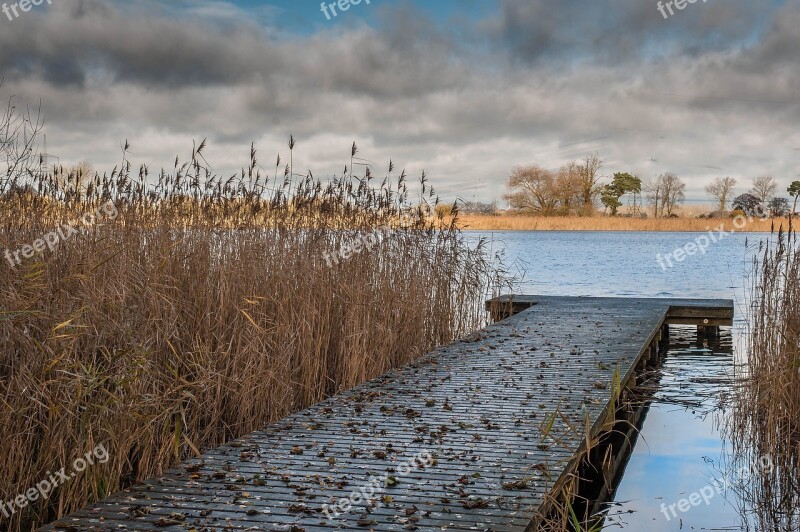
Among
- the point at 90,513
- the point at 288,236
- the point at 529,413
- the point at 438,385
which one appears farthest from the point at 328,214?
the point at 90,513

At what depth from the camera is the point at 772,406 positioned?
5078mm

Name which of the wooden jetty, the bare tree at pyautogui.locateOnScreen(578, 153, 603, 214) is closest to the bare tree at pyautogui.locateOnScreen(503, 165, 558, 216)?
the bare tree at pyautogui.locateOnScreen(578, 153, 603, 214)

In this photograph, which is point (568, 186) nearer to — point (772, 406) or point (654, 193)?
point (654, 193)

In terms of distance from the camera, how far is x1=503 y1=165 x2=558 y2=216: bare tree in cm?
3791

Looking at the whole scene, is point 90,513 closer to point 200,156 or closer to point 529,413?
point 529,413

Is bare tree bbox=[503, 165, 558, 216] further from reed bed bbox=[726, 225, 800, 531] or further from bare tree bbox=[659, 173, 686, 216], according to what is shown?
reed bed bbox=[726, 225, 800, 531]

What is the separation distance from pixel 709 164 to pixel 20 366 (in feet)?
70.5

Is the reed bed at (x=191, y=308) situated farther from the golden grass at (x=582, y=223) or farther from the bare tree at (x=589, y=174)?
the bare tree at (x=589, y=174)

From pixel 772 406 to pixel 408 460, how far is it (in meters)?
2.64

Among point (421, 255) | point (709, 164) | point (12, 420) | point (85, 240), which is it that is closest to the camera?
point (12, 420)

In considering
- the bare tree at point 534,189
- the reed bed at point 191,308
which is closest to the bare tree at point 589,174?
the bare tree at point 534,189

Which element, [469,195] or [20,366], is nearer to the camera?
[20,366]

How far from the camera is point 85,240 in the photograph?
518cm

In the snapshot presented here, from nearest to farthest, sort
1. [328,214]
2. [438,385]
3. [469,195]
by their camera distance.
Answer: [438,385]
[328,214]
[469,195]
